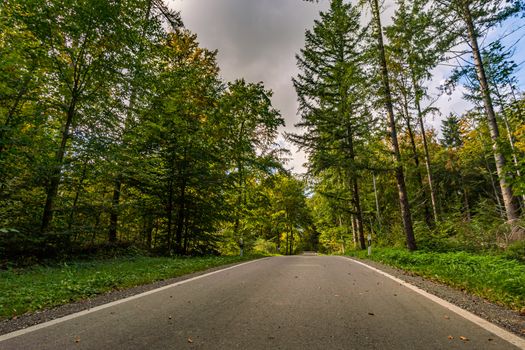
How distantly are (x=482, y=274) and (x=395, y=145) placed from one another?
747 cm

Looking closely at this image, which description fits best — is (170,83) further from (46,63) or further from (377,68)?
(377,68)

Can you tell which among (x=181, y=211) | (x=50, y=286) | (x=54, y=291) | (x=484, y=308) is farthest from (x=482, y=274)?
(x=181, y=211)

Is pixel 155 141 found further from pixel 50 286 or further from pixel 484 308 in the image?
pixel 484 308

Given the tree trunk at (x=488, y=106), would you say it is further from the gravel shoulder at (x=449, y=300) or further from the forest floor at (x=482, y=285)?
the gravel shoulder at (x=449, y=300)

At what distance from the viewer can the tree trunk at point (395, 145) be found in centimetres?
1177

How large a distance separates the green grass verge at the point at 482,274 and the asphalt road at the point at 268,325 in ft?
4.12

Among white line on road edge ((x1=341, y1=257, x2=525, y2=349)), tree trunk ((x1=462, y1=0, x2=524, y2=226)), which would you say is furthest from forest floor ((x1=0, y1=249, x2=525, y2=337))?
tree trunk ((x1=462, y1=0, x2=524, y2=226))

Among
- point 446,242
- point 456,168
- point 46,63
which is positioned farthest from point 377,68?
point 456,168

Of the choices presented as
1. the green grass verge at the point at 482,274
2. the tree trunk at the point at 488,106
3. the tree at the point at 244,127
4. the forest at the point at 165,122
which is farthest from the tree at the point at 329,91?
the green grass verge at the point at 482,274

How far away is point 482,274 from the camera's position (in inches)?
228

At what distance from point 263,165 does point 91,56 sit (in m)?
12.5

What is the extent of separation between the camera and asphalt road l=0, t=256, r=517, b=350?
255 cm

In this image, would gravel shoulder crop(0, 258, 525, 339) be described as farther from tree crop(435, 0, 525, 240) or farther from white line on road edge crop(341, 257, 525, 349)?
tree crop(435, 0, 525, 240)

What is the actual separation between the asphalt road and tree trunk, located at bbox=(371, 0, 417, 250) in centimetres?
793
